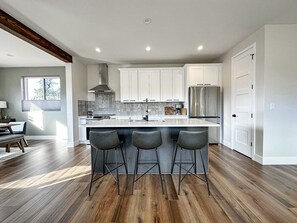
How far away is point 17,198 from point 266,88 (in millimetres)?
4489

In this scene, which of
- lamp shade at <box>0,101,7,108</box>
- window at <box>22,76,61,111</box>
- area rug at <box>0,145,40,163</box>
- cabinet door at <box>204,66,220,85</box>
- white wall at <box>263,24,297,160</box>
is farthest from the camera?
window at <box>22,76,61,111</box>

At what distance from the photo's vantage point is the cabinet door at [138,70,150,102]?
564 centimetres

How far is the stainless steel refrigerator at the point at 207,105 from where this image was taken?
4969mm

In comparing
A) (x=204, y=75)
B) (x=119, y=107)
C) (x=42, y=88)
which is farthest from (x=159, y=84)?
(x=42, y=88)

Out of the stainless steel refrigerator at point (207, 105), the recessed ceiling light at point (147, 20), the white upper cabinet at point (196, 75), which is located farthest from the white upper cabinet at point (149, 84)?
the recessed ceiling light at point (147, 20)

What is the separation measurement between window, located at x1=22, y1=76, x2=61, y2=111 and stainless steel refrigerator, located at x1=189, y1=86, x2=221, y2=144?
15.7 ft

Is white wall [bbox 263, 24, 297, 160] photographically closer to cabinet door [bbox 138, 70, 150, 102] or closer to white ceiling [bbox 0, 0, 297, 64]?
white ceiling [bbox 0, 0, 297, 64]

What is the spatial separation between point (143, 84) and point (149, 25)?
2.60 m

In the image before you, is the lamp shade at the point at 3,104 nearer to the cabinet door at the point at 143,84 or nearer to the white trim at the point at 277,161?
the cabinet door at the point at 143,84

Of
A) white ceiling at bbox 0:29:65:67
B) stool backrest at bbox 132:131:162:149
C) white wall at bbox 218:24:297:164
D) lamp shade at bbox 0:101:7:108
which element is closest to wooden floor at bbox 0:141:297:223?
white wall at bbox 218:24:297:164

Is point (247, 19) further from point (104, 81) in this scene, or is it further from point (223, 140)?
point (104, 81)

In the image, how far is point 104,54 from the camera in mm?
4867

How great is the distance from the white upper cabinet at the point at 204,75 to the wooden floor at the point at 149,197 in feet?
8.82

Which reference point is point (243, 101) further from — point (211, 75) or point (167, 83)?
point (167, 83)
